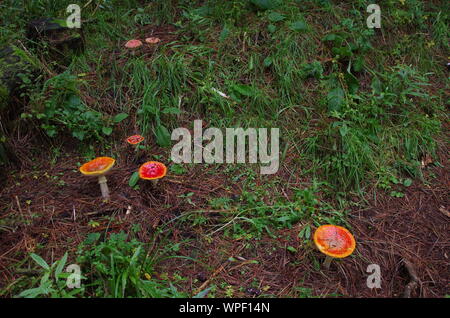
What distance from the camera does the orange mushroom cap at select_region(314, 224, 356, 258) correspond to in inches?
92.5

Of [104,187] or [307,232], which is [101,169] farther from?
[307,232]

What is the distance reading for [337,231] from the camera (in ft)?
8.25

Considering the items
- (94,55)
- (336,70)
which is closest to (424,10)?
(336,70)

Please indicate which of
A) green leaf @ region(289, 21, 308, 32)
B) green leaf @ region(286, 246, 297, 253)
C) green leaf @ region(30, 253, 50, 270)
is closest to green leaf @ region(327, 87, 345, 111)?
green leaf @ region(289, 21, 308, 32)

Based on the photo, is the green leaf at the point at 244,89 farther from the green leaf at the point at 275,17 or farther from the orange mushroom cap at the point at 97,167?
the orange mushroom cap at the point at 97,167

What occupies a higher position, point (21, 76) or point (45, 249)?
point (21, 76)

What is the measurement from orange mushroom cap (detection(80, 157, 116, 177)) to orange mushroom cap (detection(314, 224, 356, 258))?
1.79m

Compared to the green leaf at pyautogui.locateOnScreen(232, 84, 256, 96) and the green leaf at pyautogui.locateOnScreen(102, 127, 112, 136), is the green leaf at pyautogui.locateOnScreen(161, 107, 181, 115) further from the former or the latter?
the green leaf at pyautogui.locateOnScreen(232, 84, 256, 96)

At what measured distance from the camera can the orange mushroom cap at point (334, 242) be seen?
7.71 ft

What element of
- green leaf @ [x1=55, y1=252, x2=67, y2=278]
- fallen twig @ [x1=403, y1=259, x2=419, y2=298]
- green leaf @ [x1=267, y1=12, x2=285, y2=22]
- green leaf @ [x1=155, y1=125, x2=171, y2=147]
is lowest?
fallen twig @ [x1=403, y1=259, x2=419, y2=298]

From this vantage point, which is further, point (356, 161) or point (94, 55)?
point (94, 55)

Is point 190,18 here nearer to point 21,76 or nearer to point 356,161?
point 21,76

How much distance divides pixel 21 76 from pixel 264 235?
2.91 m

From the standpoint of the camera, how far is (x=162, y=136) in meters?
3.50
